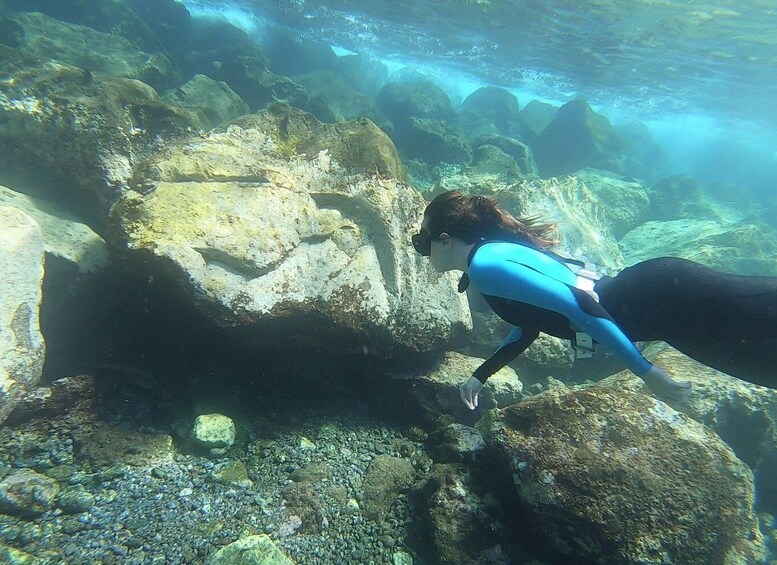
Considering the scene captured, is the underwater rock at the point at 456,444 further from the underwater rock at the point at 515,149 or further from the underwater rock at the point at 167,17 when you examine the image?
the underwater rock at the point at 167,17

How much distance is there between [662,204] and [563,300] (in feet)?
64.5

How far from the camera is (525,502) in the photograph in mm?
2775

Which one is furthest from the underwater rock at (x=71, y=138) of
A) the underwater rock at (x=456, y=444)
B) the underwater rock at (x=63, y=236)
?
the underwater rock at (x=456, y=444)

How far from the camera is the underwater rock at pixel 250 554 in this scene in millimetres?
2613

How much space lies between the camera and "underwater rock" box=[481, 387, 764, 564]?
2553 millimetres

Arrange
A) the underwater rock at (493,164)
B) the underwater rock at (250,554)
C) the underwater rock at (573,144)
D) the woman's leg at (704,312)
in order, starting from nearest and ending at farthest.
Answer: the woman's leg at (704,312) < the underwater rock at (250,554) < the underwater rock at (493,164) < the underwater rock at (573,144)

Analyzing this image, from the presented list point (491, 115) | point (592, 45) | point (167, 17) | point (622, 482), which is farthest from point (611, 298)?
point (592, 45)

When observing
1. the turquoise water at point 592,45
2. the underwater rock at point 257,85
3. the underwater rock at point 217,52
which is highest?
the turquoise water at point 592,45

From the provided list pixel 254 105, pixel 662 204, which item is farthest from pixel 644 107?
pixel 254 105

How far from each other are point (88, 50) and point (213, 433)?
14014mm

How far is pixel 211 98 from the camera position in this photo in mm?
10469

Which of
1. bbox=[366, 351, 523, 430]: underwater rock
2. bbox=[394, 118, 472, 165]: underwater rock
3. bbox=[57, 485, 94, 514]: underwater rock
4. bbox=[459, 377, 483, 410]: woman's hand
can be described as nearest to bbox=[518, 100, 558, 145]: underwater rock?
bbox=[394, 118, 472, 165]: underwater rock

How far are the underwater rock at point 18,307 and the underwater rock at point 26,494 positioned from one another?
470 millimetres

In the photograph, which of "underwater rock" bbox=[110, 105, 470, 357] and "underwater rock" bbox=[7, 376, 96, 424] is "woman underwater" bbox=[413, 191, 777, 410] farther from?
"underwater rock" bbox=[7, 376, 96, 424]
